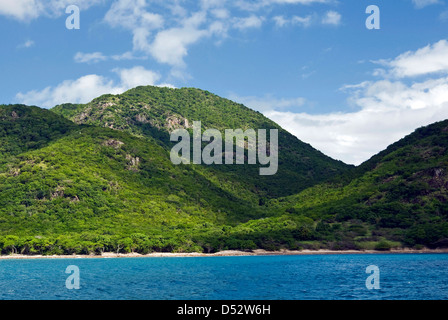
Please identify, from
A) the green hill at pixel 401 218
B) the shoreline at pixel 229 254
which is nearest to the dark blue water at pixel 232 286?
the shoreline at pixel 229 254

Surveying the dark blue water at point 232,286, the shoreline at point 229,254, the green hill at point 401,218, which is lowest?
the shoreline at point 229,254

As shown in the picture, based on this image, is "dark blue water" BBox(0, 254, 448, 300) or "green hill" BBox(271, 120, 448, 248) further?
"green hill" BBox(271, 120, 448, 248)

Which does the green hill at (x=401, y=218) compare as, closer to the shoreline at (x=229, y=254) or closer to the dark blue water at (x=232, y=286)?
the shoreline at (x=229, y=254)

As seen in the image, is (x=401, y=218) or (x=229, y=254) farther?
(x=401, y=218)

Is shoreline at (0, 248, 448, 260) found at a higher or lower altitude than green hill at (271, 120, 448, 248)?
lower

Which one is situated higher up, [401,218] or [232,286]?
[401,218]

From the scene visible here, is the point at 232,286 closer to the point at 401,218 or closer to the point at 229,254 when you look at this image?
the point at 229,254

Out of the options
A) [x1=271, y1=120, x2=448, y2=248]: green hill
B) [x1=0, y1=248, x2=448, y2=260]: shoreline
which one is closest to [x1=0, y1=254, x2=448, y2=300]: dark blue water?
[x1=0, y1=248, x2=448, y2=260]: shoreline

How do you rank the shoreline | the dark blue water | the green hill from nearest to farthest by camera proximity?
the dark blue water
the shoreline
the green hill

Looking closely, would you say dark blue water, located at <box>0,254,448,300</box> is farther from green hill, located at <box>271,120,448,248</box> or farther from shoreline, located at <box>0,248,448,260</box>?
green hill, located at <box>271,120,448,248</box>

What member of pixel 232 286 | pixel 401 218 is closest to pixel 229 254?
pixel 401 218

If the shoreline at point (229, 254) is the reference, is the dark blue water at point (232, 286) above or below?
above
